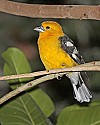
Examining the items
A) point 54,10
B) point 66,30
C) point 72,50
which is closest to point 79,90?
point 72,50

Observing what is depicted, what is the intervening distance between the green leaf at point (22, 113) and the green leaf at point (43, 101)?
0.07 metres

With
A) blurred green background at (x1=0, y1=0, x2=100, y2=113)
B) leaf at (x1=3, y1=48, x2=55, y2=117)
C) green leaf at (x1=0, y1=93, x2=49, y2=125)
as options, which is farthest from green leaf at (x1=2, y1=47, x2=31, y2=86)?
blurred green background at (x1=0, y1=0, x2=100, y2=113)

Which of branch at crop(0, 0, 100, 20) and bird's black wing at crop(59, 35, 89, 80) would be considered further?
bird's black wing at crop(59, 35, 89, 80)

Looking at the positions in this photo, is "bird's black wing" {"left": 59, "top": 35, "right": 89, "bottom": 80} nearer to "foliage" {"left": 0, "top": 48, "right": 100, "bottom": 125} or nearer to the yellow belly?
the yellow belly

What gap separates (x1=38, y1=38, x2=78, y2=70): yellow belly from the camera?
1.94 meters

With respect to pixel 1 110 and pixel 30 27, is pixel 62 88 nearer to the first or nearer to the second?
pixel 30 27

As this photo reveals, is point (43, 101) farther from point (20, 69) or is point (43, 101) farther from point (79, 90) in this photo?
point (79, 90)

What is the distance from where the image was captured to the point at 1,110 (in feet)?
5.64

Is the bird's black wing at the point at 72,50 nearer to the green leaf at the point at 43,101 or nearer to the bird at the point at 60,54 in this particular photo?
the bird at the point at 60,54

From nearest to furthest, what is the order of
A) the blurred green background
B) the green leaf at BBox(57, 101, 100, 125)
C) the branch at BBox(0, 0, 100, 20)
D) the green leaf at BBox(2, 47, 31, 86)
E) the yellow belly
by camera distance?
the branch at BBox(0, 0, 100, 20) < the green leaf at BBox(57, 101, 100, 125) < the green leaf at BBox(2, 47, 31, 86) < the yellow belly < the blurred green background

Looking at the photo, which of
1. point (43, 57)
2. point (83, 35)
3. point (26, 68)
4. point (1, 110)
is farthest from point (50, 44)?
point (83, 35)

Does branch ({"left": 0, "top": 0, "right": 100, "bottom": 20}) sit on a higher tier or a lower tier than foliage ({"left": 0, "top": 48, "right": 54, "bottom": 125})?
higher

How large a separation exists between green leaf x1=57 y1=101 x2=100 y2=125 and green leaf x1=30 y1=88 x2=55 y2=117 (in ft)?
0.48

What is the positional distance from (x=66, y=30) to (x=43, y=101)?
1615mm
